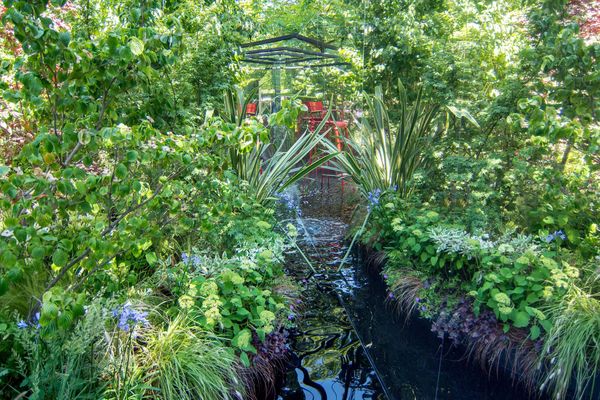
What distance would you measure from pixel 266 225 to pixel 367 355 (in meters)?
0.97

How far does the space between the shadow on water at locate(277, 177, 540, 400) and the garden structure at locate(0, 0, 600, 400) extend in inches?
0.6

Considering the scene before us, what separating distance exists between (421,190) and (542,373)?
1.87 meters

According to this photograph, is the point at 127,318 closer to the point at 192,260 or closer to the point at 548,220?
the point at 192,260

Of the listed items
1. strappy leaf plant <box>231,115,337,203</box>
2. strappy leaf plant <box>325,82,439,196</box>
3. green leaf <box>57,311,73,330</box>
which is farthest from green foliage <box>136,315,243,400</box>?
strappy leaf plant <box>325,82,439,196</box>

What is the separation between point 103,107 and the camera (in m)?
1.75

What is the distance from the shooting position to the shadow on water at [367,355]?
7.57ft

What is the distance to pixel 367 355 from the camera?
2.62 metres

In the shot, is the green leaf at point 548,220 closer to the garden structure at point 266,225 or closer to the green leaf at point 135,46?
the garden structure at point 266,225

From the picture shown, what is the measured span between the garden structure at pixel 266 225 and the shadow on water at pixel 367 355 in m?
0.01

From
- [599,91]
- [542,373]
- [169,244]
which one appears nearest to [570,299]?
[542,373]

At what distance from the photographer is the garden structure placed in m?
1.60

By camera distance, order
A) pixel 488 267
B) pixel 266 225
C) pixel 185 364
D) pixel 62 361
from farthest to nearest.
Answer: pixel 266 225 → pixel 488 267 → pixel 185 364 → pixel 62 361

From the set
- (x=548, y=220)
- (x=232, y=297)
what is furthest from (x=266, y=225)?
(x=548, y=220)

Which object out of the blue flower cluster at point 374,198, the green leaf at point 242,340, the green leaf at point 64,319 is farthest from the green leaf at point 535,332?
the green leaf at point 64,319
